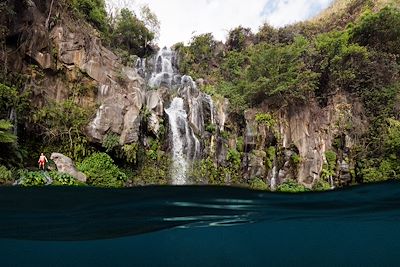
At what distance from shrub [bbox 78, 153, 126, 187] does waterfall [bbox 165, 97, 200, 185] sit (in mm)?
3380

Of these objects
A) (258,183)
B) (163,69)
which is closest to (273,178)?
(258,183)

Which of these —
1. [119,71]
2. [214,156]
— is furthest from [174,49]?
[214,156]

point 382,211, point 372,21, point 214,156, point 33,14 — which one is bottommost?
point 382,211

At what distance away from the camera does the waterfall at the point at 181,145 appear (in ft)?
65.2

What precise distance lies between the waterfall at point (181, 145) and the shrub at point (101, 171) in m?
3.38

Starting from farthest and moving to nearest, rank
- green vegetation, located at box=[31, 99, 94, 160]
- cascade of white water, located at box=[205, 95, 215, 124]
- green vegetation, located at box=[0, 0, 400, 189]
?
cascade of white water, located at box=[205, 95, 215, 124]
green vegetation, located at box=[31, 99, 94, 160]
green vegetation, located at box=[0, 0, 400, 189]

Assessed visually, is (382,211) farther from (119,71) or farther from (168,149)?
(119,71)

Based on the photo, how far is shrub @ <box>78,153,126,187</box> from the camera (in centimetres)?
1644

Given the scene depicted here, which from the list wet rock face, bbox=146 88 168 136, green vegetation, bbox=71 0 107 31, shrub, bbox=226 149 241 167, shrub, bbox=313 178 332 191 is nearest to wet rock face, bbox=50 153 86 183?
wet rock face, bbox=146 88 168 136

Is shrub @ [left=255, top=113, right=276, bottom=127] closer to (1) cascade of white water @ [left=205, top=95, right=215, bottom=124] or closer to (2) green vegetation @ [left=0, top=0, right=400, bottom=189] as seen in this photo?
(2) green vegetation @ [left=0, top=0, right=400, bottom=189]

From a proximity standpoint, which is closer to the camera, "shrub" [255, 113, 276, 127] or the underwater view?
the underwater view

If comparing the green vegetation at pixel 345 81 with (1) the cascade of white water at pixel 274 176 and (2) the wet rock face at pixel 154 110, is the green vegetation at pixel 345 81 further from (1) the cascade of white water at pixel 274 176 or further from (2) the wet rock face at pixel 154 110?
(2) the wet rock face at pixel 154 110

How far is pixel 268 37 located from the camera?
113ft

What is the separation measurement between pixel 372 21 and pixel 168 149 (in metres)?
16.8
